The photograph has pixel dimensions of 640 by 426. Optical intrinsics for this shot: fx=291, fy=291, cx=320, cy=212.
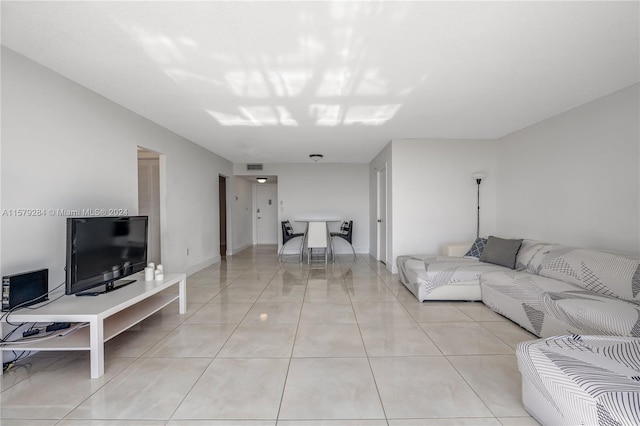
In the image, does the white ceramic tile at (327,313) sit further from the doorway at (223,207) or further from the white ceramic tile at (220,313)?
the doorway at (223,207)

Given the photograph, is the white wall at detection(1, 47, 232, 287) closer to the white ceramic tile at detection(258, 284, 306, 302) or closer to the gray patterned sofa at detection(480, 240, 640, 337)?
the white ceramic tile at detection(258, 284, 306, 302)

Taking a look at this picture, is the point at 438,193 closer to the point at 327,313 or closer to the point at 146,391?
the point at 327,313

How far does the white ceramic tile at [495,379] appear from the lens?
1.62 metres

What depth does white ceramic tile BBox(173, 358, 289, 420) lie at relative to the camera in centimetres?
158

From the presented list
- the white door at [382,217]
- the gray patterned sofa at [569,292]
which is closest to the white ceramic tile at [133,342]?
the gray patterned sofa at [569,292]

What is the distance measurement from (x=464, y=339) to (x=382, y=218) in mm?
3613

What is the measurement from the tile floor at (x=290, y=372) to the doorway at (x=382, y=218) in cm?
240

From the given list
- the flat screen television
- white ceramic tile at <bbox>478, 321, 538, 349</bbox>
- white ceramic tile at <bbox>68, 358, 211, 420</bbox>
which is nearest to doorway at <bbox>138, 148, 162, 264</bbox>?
the flat screen television

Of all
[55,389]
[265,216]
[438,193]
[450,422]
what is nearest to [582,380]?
[450,422]

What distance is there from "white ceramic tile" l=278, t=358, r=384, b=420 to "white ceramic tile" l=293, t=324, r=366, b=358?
0.09m

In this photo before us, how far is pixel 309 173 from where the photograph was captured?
7.52 metres

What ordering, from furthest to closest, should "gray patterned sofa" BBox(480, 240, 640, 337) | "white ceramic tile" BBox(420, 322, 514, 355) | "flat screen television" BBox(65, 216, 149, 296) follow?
"white ceramic tile" BBox(420, 322, 514, 355)
"flat screen television" BBox(65, 216, 149, 296)
"gray patterned sofa" BBox(480, 240, 640, 337)

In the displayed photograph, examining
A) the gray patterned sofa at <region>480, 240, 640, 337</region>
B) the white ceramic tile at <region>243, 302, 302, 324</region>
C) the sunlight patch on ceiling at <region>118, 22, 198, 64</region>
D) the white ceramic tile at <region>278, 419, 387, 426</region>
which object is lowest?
the white ceramic tile at <region>278, 419, 387, 426</region>

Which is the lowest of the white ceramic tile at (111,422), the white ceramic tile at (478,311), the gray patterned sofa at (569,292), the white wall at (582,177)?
the white ceramic tile at (478,311)
